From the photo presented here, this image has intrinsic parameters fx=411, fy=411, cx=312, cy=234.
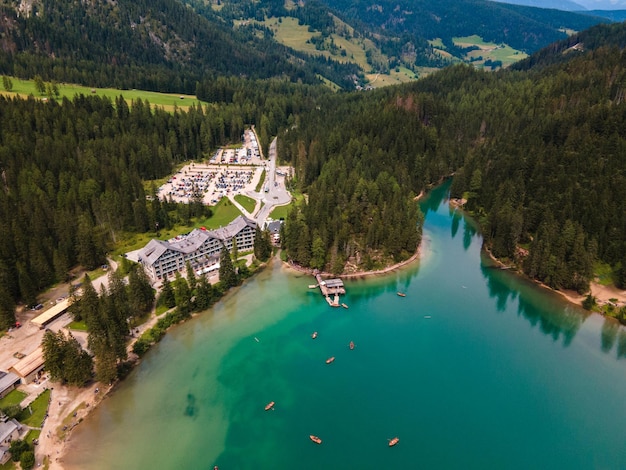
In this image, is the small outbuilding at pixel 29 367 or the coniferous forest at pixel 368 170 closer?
the small outbuilding at pixel 29 367

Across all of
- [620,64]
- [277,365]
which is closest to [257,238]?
[277,365]

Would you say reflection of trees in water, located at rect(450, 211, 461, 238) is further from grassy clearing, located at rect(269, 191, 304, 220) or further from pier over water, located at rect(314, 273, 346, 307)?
pier over water, located at rect(314, 273, 346, 307)

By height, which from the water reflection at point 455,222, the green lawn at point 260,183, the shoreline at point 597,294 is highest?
the green lawn at point 260,183

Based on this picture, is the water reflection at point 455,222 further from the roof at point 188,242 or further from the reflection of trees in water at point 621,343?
the roof at point 188,242

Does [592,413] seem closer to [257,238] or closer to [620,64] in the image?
[257,238]

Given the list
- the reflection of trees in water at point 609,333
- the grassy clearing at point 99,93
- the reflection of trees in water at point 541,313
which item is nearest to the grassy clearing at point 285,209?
the reflection of trees in water at point 541,313
